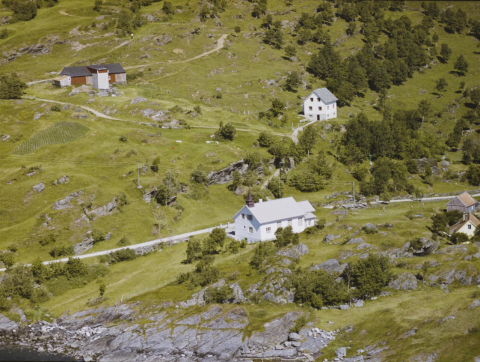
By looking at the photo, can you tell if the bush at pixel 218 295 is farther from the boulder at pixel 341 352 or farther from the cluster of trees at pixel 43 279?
the cluster of trees at pixel 43 279

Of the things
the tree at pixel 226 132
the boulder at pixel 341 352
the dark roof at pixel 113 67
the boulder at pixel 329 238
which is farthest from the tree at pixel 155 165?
the boulder at pixel 341 352

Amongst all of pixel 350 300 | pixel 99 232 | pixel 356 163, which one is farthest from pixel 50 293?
pixel 356 163

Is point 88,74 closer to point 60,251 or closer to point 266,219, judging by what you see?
point 60,251

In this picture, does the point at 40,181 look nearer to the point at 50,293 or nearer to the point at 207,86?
the point at 50,293

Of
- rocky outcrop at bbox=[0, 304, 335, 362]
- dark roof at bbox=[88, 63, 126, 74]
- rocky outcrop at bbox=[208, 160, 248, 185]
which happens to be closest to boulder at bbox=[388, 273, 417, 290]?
rocky outcrop at bbox=[0, 304, 335, 362]

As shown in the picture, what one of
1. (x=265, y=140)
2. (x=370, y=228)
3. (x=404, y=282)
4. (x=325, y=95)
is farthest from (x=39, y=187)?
(x=325, y=95)

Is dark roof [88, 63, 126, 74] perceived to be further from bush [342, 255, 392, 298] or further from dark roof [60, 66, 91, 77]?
bush [342, 255, 392, 298]
